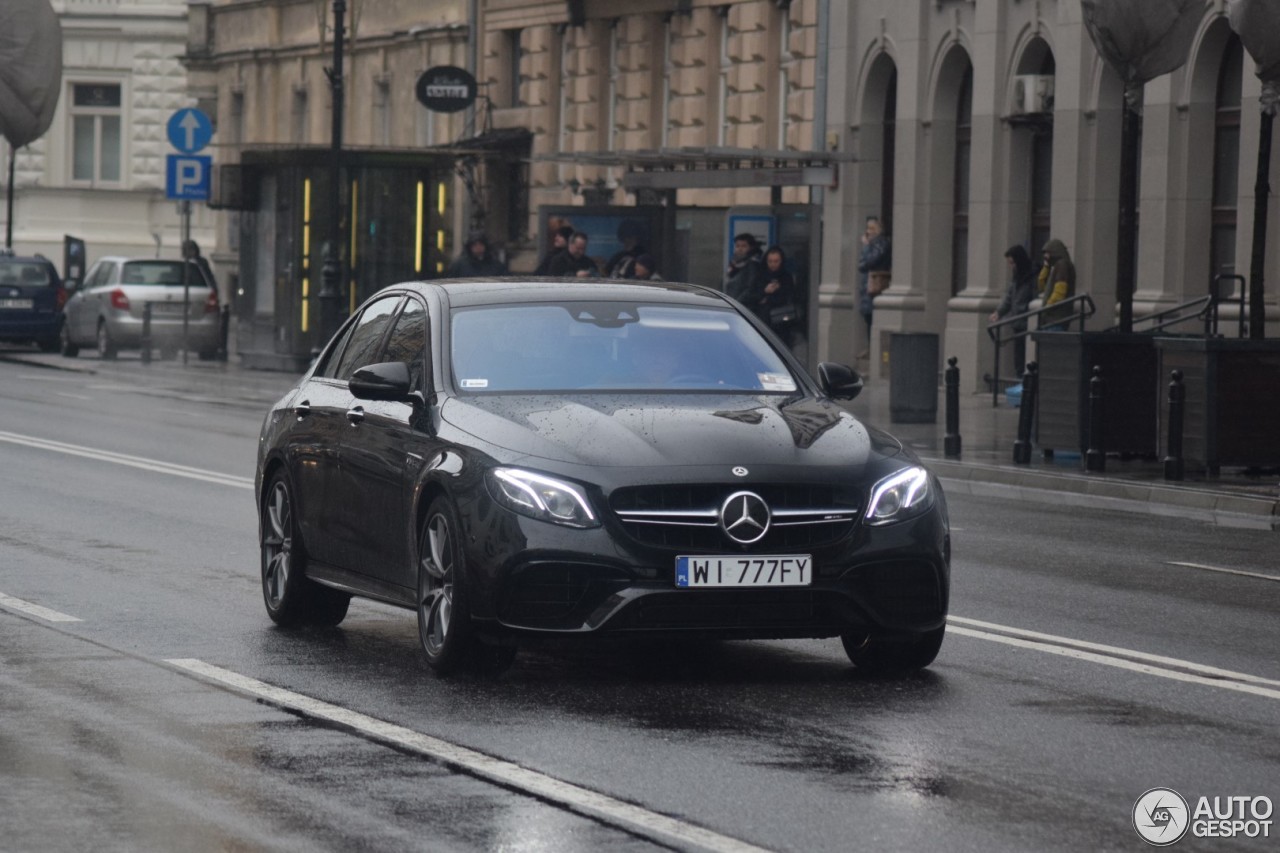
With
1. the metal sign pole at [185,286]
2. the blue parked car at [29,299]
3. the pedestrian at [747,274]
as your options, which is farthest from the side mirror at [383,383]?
the blue parked car at [29,299]

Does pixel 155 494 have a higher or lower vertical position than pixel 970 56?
lower

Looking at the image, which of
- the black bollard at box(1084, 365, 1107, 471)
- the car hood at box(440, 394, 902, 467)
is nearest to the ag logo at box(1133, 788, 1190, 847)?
the car hood at box(440, 394, 902, 467)

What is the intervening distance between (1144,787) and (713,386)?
10.7 ft

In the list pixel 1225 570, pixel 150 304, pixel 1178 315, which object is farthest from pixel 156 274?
pixel 1225 570

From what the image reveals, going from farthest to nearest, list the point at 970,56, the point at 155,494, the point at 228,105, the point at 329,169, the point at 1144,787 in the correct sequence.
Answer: the point at 228,105
the point at 329,169
the point at 970,56
the point at 155,494
the point at 1144,787

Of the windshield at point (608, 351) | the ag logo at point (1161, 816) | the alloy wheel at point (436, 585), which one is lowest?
the ag logo at point (1161, 816)

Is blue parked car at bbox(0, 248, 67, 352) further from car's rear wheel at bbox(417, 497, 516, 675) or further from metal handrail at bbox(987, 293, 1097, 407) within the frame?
car's rear wheel at bbox(417, 497, 516, 675)

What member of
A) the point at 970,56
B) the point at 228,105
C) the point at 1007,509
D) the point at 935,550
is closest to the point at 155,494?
the point at 1007,509

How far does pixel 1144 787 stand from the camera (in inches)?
301

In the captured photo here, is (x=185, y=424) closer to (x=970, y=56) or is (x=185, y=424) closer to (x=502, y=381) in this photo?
(x=970, y=56)

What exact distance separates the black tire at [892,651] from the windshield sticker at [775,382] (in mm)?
1040

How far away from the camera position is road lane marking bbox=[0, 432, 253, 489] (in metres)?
19.4

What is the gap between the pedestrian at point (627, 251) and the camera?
1242 inches

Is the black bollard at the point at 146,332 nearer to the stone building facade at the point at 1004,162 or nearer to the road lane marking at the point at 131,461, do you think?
the stone building facade at the point at 1004,162
